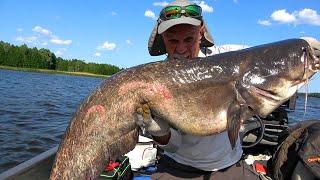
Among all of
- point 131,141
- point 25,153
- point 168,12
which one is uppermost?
point 168,12

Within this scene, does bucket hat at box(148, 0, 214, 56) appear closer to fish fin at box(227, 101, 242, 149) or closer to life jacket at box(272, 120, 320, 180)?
fish fin at box(227, 101, 242, 149)

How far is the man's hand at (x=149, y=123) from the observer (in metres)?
2.94

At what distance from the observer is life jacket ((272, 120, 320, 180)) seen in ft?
15.0

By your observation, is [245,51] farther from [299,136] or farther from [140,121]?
[299,136]

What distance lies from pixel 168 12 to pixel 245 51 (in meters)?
0.74

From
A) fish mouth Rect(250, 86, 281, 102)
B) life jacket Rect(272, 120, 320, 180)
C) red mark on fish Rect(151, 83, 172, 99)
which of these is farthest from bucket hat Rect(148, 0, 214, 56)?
life jacket Rect(272, 120, 320, 180)

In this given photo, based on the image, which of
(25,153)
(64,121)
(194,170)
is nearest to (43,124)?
(64,121)

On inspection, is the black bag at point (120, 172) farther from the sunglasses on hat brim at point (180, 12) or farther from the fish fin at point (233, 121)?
the fish fin at point (233, 121)

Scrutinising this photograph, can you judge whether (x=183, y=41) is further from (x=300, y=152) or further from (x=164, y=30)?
(x=300, y=152)

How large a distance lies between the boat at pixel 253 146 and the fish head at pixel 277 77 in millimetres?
1985

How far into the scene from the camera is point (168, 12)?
11.2 feet

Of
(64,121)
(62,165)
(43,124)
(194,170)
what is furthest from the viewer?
(64,121)

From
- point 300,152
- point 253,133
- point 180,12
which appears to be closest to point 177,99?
point 180,12

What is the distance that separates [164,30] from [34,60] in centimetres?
11045
